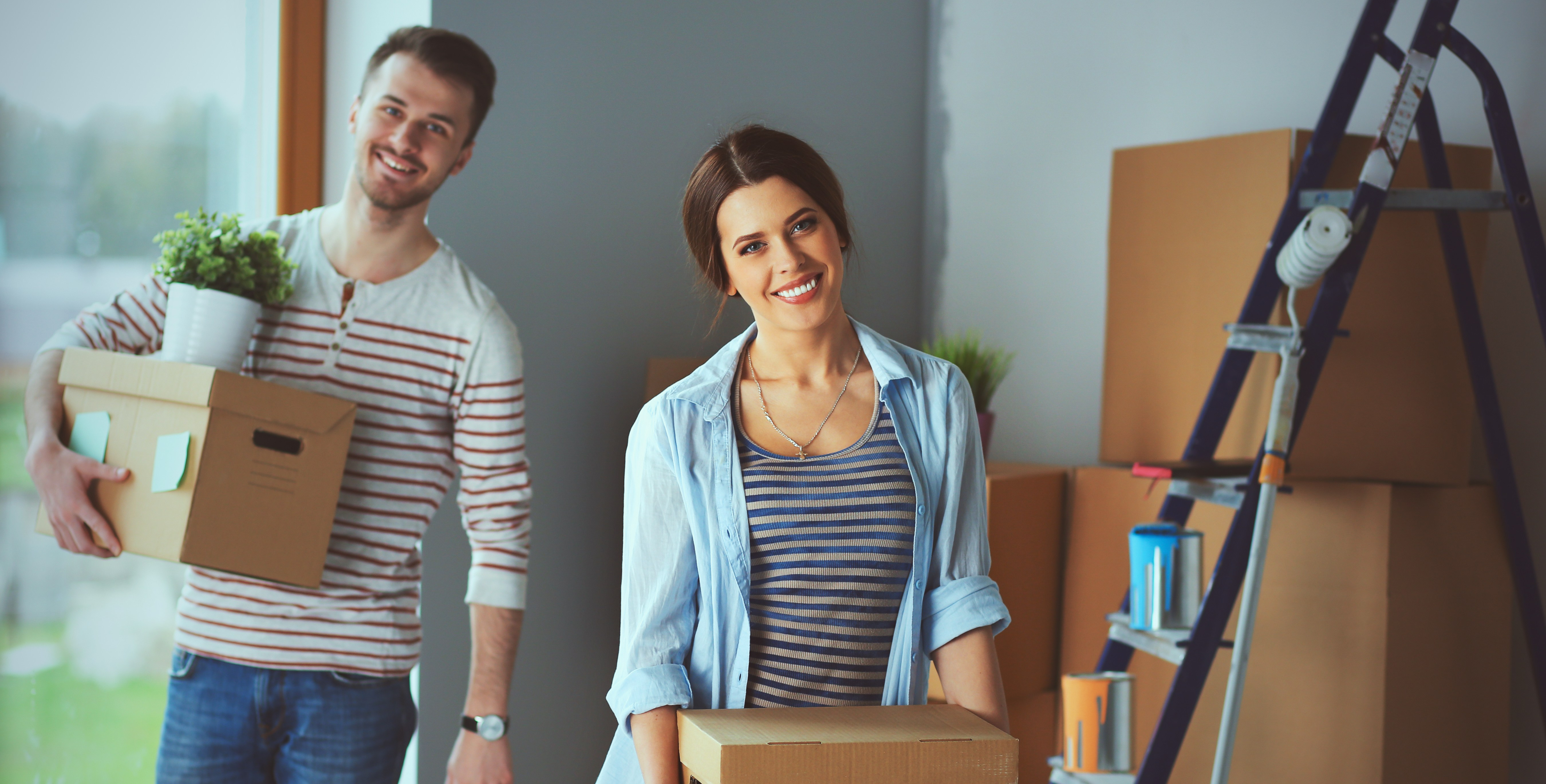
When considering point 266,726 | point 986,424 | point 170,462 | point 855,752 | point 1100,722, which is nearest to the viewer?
point 855,752

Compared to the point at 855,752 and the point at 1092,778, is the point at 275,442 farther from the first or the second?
the point at 1092,778

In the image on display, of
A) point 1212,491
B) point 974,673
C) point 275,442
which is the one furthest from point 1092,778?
point 275,442

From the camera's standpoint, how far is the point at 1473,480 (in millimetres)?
2012

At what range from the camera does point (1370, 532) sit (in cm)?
190

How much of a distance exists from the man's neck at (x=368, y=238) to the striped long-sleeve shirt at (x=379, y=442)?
2 cm

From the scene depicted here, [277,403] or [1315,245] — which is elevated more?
[1315,245]

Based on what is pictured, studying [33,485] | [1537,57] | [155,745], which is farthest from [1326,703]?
[33,485]

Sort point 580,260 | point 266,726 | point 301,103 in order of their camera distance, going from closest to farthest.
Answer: point 266,726 → point 301,103 → point 580,260

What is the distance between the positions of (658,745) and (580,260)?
1429 mm

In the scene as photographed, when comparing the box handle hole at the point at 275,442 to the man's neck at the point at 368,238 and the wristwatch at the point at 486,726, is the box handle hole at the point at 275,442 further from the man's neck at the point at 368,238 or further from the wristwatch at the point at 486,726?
the wristwatch at the point at 486,726

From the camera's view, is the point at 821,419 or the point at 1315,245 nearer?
the point at 821,419

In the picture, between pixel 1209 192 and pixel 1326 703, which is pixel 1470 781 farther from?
pixel 1209 192

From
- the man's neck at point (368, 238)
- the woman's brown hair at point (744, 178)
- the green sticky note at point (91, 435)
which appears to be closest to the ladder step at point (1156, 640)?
the woman's brown hair at point (744, 178)

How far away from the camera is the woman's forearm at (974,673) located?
3.80 ft
